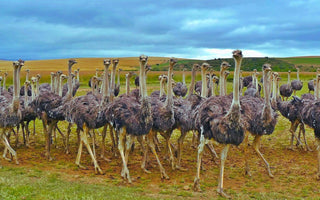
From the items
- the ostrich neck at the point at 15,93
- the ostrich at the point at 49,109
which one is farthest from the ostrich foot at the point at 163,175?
the ostrich neck at the point at 15,93

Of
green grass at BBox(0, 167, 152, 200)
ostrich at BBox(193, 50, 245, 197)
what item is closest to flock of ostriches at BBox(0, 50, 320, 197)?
ostrich at BBox(193, 50, 245, 197)

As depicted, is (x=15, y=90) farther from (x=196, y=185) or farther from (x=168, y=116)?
(x=196, y=185)

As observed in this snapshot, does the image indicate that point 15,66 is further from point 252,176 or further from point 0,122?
point 252,176

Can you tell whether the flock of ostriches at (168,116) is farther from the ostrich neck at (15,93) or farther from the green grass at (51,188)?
the green grass at (51,188)

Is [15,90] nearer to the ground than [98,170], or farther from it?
farther from it

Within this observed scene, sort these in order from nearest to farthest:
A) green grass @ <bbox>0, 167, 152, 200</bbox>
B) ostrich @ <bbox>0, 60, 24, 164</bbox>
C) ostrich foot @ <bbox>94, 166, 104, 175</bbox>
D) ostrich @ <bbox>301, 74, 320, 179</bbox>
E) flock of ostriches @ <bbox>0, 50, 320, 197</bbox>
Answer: green grass @ <bbox>0, 167, 152, 200</bbox> → flock of ostriches @ <bbox>0, 50, 320, 197</bbox> → ostrich @ <bbox>301, 74, 320, 179</bbox> → ostrich foot @ <bbox>94, 166, 104, 175</bbox> → ostrich @ <bbox>0, 60, 24, 164</bbox>

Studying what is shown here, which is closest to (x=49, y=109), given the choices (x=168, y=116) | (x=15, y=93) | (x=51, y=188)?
(x=15, y=93)

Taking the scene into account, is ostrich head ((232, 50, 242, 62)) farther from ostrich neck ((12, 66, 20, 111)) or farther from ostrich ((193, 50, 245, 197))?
ostrich neck ((12, 66, 20, 111))

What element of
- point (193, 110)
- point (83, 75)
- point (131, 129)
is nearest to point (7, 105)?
point (131, 129)

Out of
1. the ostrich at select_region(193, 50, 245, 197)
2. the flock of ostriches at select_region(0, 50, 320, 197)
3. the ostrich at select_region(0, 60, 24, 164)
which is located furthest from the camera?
the ostrich at select_region(0, 60, 24, 164)

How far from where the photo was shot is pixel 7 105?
1009 centimetres

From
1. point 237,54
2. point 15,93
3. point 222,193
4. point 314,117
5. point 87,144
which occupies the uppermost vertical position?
point 237,54

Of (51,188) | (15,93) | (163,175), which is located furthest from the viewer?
(15,93)

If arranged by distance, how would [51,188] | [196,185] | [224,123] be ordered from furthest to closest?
[196,185], [51,188], [224,123]
